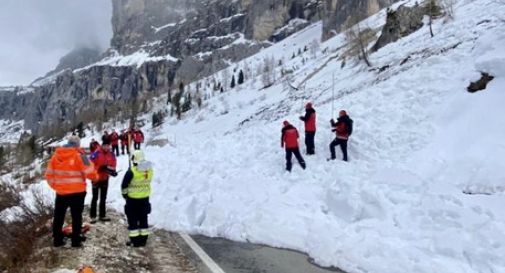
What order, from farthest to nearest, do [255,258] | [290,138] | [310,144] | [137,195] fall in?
[310,144] < [290,138] < [137,195] < [255,258]

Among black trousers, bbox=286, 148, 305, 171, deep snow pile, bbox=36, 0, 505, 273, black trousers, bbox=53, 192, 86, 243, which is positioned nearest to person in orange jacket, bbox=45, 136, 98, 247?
black trousers, bbox=53, 192, 86, 243

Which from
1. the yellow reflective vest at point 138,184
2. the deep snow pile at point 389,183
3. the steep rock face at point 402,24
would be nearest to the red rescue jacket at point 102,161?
the deep snow pile at point 389,183

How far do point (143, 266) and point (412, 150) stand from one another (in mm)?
8776

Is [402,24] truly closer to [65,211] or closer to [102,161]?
[102,161]

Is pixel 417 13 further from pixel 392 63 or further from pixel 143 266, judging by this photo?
pixel 143 266

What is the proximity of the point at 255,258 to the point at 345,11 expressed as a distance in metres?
139

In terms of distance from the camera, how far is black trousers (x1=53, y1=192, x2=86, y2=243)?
8305 mm

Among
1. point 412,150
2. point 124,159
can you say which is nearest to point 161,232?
point 412,150

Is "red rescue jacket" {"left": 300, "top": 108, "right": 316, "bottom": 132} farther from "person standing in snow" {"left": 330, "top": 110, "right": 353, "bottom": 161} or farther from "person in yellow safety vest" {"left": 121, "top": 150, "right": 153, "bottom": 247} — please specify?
"person in yellow safety vest" {"left": 121, "top": 150, "right": 153, "bottom": 247}

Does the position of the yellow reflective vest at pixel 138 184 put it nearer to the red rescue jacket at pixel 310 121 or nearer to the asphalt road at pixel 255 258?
the asphalt road at pixel 255 258

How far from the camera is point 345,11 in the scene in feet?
462

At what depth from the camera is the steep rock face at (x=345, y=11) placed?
12725 centimetres

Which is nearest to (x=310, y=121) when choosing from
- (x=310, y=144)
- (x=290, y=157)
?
(x=310, y=144)

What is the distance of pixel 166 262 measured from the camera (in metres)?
8.34
